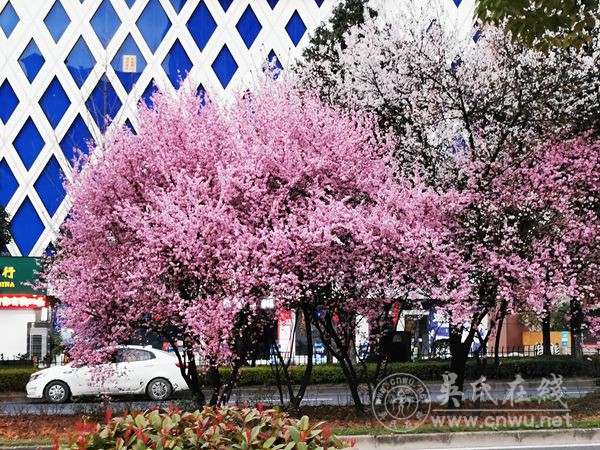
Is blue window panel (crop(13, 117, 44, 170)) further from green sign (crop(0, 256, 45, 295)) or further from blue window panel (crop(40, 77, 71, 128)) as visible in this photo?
green sign (crop(0, 256, 45, 295))

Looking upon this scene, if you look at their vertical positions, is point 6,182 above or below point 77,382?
above

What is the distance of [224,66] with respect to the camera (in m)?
41.6

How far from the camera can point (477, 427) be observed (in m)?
12.4

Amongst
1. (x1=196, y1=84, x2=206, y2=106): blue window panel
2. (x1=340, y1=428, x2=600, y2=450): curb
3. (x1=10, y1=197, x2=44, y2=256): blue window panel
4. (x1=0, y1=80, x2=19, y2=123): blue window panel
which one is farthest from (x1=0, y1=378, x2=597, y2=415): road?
(x1=0, y1=80, x2=19, y2=123): blue window panel

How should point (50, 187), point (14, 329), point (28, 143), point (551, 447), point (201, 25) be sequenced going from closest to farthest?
1. point (551, 447)
2. point (14, 329)
3. point (28, 143)
4. point (50, 187)
5. point (201, 25)

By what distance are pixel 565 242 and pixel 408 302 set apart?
3.17 metres

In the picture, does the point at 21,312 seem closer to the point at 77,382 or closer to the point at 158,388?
the point at 77,382

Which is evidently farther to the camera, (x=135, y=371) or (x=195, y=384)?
(x=135, y=371)

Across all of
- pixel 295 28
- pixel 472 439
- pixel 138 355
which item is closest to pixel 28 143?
pixel 295 28

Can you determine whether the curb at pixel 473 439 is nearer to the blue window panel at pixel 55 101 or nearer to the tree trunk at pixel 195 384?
the tree trunk at pixel 195 384

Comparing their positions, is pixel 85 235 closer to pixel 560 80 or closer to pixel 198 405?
pixel 198 405

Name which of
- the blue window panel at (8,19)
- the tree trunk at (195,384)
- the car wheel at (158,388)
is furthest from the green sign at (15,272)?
the tree trunk at (195,384)

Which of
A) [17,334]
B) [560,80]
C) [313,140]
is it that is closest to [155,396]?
[313,140]

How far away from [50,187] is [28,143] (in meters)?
2.50
